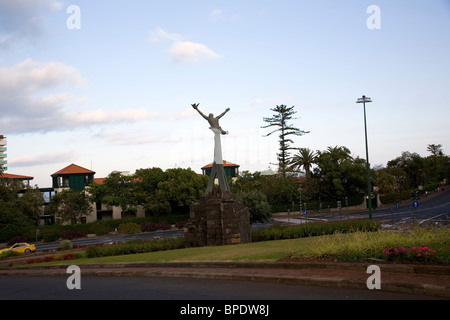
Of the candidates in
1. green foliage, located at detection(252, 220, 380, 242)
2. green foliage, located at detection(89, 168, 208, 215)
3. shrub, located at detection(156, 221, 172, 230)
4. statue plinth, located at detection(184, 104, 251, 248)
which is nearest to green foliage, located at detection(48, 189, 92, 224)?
green foliage, located at detection(89, 168, 208, 215)

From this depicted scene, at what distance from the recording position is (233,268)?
1299 centimetres

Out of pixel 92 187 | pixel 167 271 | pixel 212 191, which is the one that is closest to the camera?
pixel 167 271

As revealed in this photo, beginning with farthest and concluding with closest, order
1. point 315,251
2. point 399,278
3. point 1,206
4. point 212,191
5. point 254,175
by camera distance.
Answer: point 254,175
point 1,206
point 212,191
point 315,251
point 399,278

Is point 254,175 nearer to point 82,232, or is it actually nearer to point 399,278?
point 82,232

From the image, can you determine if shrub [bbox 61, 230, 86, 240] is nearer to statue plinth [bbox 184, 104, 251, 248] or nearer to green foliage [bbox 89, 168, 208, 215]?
green foliage [bbox 89, 168, 208, 215]

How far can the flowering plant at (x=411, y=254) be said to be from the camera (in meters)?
10.1

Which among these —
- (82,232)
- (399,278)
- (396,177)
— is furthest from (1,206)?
(396,177)

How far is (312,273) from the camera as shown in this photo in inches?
423

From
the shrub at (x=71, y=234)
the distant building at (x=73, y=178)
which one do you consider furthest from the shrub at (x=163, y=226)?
the distant building at (x=73, y=178)

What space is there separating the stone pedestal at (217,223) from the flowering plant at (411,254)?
1407 cm

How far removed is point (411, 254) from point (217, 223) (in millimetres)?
15176

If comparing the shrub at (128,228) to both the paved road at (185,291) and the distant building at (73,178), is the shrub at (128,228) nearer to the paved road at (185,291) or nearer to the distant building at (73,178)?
the distant building at (73,178)

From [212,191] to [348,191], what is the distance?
1849 inches

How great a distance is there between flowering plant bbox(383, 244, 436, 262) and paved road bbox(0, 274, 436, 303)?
2161mm
